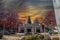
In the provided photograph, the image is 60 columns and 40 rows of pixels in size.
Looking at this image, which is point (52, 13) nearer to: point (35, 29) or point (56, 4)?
point (56, 4)

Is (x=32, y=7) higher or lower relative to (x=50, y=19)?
higher

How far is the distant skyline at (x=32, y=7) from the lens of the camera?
1203mm

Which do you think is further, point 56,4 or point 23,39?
point 56,4

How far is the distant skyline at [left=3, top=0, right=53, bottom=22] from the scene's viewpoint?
1.20 meters

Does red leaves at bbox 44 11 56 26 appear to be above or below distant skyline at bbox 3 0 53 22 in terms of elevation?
below

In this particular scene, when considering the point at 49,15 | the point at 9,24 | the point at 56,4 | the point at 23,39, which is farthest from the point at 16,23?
the point at 56,4

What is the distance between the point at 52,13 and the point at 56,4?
108mm

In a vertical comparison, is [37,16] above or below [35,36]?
above

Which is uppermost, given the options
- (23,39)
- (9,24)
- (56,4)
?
(56,4)

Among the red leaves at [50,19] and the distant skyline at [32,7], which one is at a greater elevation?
the distant skyline at [32,7]

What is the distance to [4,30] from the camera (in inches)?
44.9

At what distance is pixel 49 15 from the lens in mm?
1203

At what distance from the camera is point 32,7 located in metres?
1.23

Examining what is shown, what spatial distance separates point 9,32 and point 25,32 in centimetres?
16
